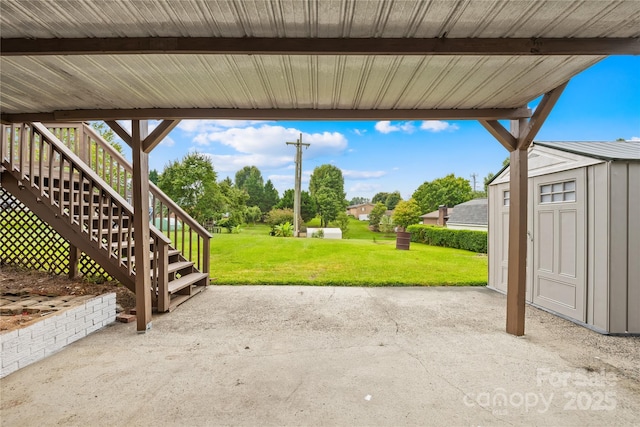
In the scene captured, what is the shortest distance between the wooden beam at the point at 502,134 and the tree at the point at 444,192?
27.5 m

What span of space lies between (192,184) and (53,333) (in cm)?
931

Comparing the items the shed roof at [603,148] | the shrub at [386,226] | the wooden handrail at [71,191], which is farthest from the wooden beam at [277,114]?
the shrub at [386,226]

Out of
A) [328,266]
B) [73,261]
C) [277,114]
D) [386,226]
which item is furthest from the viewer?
[386,226]

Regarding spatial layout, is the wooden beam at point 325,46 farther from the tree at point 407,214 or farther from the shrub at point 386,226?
the shrub at point 386,226

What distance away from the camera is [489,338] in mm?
3166

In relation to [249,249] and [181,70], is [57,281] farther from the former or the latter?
[249,249]

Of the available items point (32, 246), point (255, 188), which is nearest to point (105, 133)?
point (32, 246)

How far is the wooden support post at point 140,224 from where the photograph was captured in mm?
3273

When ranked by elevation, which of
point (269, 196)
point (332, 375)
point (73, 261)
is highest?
point (269, 196)

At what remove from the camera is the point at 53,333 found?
2791 millimetres

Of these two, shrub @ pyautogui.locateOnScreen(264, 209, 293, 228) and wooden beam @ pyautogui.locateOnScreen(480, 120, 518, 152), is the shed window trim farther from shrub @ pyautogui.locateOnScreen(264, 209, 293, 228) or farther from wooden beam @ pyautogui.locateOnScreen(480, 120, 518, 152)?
shrub @ pyautogui.locateOnScreen(264, 209, 293, 228)

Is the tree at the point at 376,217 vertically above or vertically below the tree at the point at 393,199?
below

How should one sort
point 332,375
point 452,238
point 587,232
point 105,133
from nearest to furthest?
point 332,375 < point 587,232 < point 105,133 < point 452,238

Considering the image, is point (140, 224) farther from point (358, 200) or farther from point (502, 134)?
point (358, 200)
